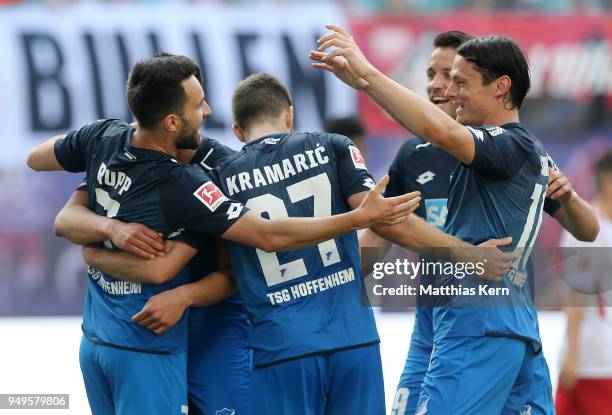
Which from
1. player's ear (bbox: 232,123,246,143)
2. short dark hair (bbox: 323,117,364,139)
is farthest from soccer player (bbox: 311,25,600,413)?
short dark hair (bbox: 323,117,364,139)

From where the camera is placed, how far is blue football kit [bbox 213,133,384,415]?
4602 millimetres

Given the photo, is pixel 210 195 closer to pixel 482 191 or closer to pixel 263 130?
pixel 263 130

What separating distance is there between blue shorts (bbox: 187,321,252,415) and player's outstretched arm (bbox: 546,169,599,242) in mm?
1777

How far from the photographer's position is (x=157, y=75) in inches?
187

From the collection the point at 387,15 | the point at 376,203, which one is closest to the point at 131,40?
the point at 387,15

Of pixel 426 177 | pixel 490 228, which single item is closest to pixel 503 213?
pixel 490 228

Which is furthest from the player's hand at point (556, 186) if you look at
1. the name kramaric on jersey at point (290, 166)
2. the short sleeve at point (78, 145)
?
the short sleeve at point (78, 145)

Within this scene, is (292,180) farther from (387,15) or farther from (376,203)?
(387,15)

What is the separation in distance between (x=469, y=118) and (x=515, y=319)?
Answer: 0.96 m

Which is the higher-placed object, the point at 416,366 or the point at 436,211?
the point at 436,211

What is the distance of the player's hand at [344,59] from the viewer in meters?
4.35

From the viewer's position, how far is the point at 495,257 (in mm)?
4465

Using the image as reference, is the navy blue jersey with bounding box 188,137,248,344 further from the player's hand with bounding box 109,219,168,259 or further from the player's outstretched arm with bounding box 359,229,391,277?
the player's outstretched arm with bounding box 359,229,391,277

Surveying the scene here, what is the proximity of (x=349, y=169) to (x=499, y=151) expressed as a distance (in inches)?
27.8
